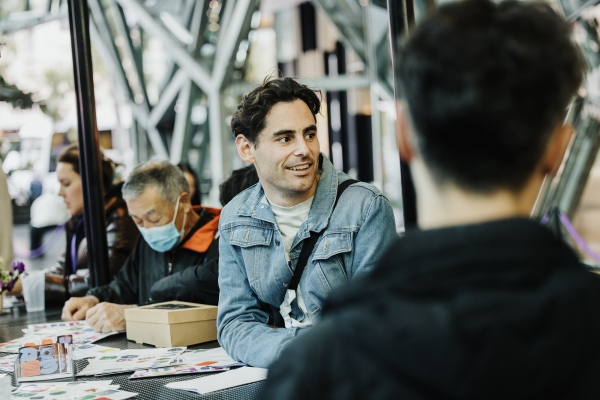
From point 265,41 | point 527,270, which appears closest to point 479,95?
point 527,270

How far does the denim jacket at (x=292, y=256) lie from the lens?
7.44 ft

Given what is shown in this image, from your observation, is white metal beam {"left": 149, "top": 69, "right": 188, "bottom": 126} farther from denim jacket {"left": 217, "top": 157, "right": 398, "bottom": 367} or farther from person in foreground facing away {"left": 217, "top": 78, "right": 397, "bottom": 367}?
denim jacket {"left": 217, "top": 157, "right": 398, "bottom": 367}

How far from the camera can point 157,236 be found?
3271mm

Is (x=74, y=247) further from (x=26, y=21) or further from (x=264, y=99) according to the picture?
(x=26, y=21)

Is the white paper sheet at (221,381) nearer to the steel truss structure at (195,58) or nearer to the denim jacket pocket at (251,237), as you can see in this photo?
the denim jacket pocket at (251,237)

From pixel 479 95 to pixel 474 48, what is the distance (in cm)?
5

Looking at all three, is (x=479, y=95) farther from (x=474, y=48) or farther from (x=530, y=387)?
(x=530, y=387)

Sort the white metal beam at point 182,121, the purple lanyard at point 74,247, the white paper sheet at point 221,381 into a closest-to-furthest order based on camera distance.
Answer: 1. the white paper sheet at point 221,381
2. the purple lanyard at point 74,247
3. the white metal beam at point 182,121

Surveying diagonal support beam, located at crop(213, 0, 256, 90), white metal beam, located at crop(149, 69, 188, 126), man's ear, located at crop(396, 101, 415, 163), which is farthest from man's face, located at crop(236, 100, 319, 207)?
white metal beam, located at crop(149, 69, 188, 126)

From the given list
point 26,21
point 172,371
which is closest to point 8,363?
point 172,371

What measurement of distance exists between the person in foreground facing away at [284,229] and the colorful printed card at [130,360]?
0.20 meters

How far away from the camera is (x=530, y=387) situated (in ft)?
2.61

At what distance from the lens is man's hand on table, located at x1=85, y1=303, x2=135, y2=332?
9.60ft

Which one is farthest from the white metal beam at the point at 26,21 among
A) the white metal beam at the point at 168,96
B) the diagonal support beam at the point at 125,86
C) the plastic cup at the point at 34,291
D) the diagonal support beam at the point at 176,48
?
the plastic cup at the point at 34,291
